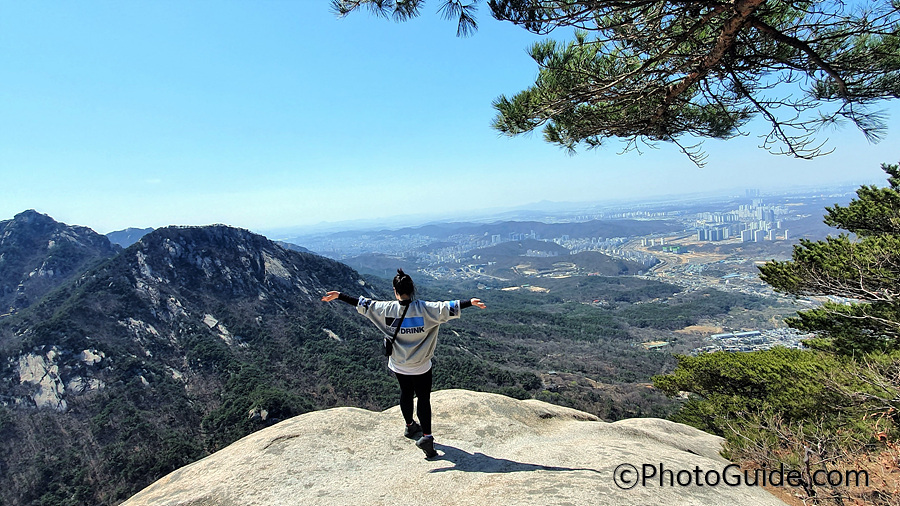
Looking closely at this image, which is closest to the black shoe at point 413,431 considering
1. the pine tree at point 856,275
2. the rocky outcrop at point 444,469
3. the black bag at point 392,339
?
the rocky outcrop at point 444,469

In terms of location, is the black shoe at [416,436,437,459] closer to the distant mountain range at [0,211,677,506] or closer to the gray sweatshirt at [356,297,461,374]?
the gray sweatshirt at [356,297,461,374]

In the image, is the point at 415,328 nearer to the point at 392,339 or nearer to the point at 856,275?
the point at 392,339

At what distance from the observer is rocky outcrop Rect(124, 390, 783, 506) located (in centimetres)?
304

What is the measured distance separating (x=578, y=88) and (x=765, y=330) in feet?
296

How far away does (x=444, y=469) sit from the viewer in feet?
11.5

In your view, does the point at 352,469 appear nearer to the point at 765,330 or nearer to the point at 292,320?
the point at 292,320

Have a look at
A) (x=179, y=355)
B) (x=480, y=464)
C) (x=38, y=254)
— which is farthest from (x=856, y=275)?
(x=38, y=254)

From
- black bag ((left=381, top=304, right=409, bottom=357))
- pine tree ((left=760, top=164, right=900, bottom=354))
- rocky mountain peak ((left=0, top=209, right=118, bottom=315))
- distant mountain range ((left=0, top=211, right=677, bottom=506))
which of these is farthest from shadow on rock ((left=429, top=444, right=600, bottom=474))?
rocky mountain peak ((left=0, top=209, right=118, bottom=315))

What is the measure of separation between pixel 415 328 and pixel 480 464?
58.1 inches

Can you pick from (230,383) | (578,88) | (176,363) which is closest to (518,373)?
(230,383)

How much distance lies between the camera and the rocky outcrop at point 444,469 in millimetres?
3035

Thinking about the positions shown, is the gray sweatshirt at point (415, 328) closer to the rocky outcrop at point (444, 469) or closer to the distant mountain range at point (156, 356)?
the rocky outcrop at point (444, 469)

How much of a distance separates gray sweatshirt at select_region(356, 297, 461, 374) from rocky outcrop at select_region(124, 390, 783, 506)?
3.10 ft

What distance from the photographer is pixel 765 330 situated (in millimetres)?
72938
